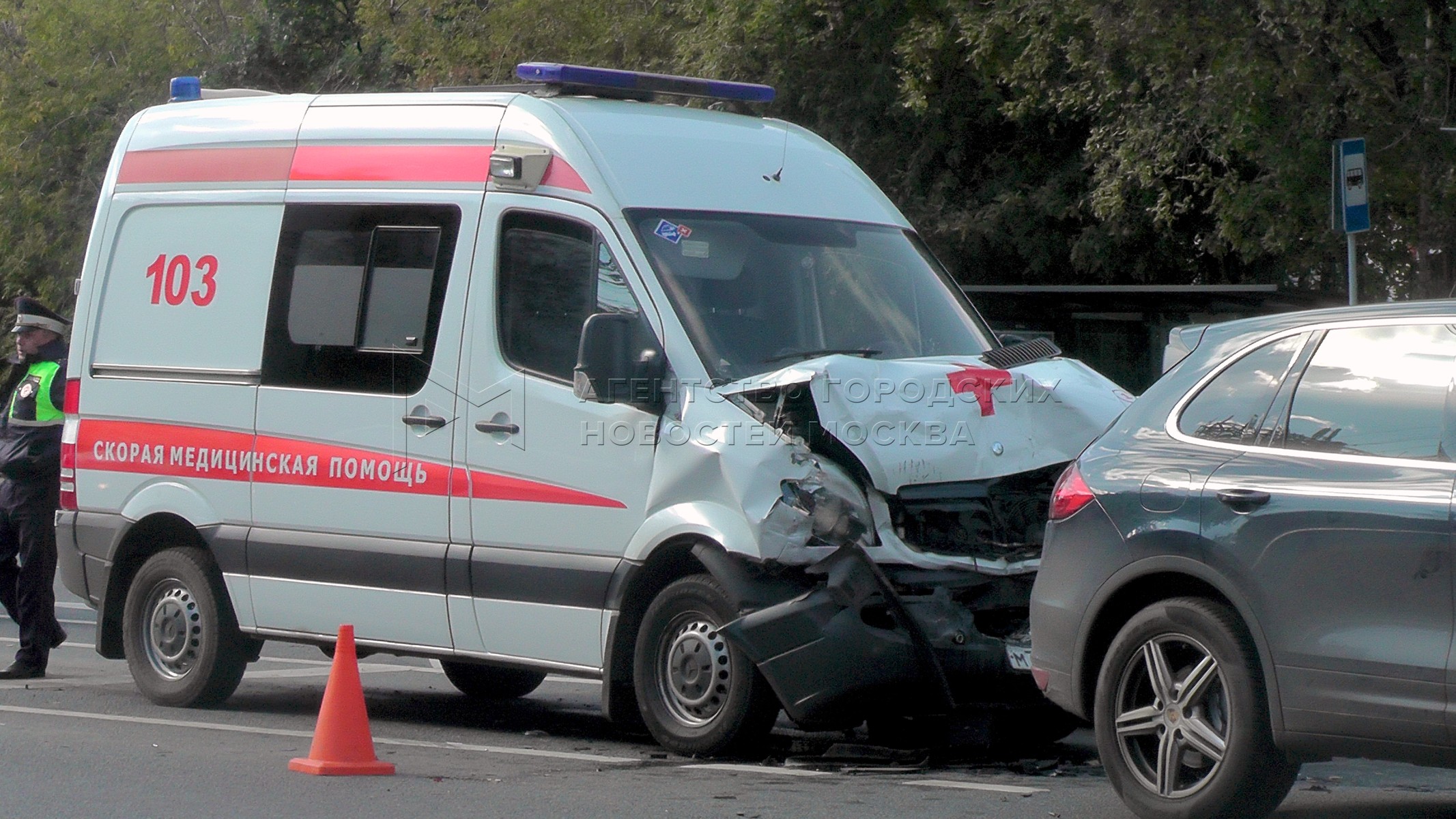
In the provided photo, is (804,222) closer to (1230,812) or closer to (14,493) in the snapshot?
(1230,812)

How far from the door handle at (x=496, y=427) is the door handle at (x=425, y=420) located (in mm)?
201

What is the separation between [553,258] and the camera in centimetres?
804

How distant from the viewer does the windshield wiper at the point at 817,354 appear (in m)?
7.69

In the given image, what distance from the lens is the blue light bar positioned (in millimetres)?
8398

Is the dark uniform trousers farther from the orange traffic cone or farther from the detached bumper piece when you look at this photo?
the detached bumper piece

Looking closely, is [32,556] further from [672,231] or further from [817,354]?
[817,354]

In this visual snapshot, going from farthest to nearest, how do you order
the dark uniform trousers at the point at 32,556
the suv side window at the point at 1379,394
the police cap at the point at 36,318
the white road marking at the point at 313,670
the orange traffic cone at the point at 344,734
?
the white road marking at the point at 313,670 < the police cap at the point at 36,318 < the dark uniform trousers at the point at 32,556 < the orange traffic cone at the point at 344,734 < the suv side window at the point at 1379,394

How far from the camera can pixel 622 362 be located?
24.5 ft

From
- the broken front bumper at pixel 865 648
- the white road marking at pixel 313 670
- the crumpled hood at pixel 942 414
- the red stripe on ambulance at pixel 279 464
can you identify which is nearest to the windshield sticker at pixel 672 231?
the crumpled hood at pixel 942 414

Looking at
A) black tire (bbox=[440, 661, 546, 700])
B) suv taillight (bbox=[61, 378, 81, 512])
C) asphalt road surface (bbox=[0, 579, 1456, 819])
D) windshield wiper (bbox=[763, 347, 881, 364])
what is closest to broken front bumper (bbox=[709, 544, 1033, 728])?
asphalt road surface (bbox=[0, 579, 1456, 819])

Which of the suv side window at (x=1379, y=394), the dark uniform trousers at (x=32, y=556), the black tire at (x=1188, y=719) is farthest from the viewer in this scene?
the dark uniform trousers at (x=32, y=556)

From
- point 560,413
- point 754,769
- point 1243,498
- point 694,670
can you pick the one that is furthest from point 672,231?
point 1243,498

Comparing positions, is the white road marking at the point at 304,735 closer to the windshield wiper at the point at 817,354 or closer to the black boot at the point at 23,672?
the black boot at the point at 23,672

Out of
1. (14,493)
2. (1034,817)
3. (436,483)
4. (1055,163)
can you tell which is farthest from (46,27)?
(1034,817)
